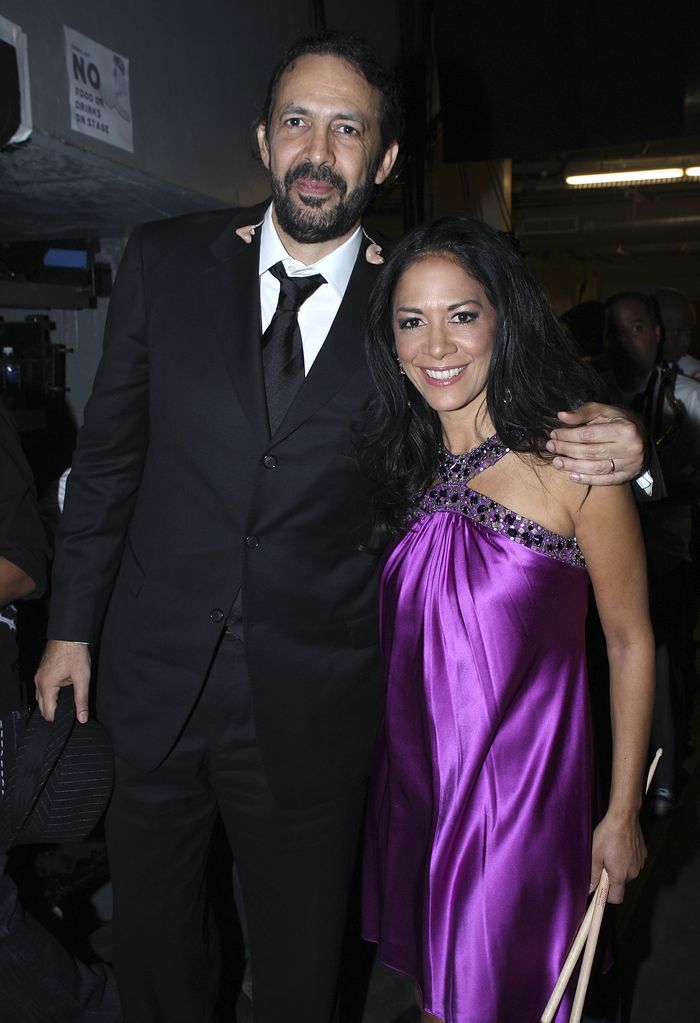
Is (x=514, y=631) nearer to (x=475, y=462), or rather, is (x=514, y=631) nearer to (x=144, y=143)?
(x=475, y=462)

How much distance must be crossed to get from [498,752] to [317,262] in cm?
81

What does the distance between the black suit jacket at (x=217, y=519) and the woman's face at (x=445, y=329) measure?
9cm

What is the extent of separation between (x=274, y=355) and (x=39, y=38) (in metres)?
0.95

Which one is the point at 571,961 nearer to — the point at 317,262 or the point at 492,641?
the point at 492,641

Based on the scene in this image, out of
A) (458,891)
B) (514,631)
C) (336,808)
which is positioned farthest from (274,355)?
(458,891)

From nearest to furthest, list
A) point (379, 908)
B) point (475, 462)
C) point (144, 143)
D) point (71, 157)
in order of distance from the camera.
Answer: point (475, 462)
point (379, 908)
point (71, 157)
point (144, 143)

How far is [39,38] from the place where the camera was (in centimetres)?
185

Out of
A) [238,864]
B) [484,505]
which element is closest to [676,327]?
[484,505]

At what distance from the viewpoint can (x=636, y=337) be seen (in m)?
3.45

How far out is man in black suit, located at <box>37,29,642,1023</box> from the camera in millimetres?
1427

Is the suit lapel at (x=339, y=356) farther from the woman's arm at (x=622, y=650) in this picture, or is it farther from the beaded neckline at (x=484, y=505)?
the woman's arm at (x=622, y=650)

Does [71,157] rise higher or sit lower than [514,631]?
higher

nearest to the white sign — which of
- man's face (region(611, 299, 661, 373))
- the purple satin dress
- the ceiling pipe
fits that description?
the purple satin dress

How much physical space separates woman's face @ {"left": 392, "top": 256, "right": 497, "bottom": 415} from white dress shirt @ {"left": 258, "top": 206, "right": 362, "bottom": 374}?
104 millimetres
